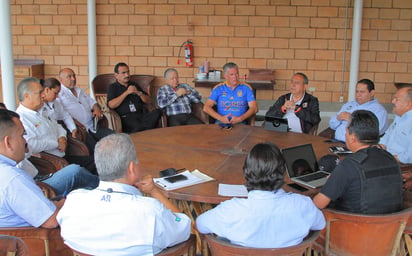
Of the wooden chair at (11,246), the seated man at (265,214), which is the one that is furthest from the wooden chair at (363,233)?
the wooden chair at (11,246)

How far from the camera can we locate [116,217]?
1.76 metres

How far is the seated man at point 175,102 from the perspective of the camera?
5.44 m

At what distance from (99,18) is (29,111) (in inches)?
160

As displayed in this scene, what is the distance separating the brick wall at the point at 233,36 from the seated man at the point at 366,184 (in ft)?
16.1

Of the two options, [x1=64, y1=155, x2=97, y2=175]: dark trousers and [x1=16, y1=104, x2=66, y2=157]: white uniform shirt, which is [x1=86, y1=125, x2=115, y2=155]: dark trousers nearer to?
Answer: [x1=64, y1=155, x2=97, y2=175]: dark trousers

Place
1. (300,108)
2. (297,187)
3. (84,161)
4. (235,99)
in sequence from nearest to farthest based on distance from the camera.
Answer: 1. (297,187)
2. (84,161)
3. (300,108)
4. (235,99)

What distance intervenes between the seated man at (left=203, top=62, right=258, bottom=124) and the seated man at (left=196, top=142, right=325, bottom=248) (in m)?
3.13

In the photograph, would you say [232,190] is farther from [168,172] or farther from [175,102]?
[175,102]

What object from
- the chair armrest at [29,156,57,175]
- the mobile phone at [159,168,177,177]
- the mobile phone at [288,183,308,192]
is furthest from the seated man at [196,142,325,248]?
the chair armrest at [29,156,57,175]

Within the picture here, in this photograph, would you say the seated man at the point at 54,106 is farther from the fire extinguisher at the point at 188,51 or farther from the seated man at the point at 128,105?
the fire extinguisher at the point at 188,51

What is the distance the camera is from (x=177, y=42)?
721 cm

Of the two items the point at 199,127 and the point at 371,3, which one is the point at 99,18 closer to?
the point at 199,127

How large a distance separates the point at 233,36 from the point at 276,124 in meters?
3.17

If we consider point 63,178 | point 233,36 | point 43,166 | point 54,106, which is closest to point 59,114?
point 54,106
